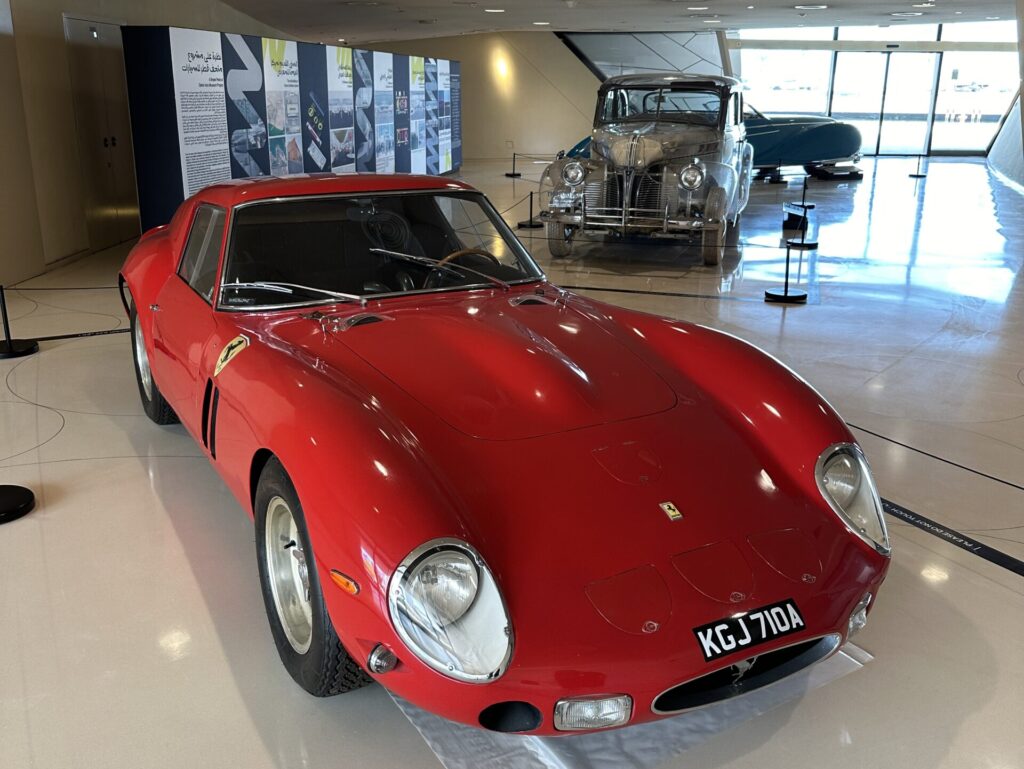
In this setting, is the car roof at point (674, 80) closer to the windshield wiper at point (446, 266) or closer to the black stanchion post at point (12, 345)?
the black stanchion post at point (12, 345)

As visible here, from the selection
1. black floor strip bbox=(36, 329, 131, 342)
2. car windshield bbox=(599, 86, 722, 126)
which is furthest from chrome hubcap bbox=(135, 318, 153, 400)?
car windshield bbox=(599, 86, 722, 126)

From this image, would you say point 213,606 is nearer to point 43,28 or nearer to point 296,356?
point 296,356

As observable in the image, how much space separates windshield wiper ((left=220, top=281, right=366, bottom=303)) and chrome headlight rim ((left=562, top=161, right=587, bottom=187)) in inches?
247

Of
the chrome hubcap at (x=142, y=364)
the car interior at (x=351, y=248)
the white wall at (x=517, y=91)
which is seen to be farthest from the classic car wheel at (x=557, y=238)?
the white wall at (x=517, y=91)

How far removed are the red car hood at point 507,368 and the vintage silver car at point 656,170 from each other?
19.5 feet

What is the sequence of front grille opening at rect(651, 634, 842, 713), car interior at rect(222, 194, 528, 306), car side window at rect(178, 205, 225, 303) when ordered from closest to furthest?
front grille opening at rect(651, 634, 842, 713)
car interior at rect(222, 194, 528, 306)
car side window at rect(178, 205, 225, 303)

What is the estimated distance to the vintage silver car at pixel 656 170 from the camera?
8750 millimetres

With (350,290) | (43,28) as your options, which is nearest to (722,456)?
(350,290)

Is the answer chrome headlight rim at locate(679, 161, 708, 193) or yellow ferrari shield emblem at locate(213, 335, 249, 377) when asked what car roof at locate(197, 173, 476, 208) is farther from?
chrome headlight rim at locate(679, 161, 708, 193)

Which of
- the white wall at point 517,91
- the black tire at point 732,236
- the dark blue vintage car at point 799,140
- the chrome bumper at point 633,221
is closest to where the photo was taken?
the chrome bumper at point 633,221

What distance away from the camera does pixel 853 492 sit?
244 cm

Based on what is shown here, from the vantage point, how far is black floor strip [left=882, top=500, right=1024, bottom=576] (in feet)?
10.3

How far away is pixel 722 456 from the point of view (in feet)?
8.16

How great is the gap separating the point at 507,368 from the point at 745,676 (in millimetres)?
1138
